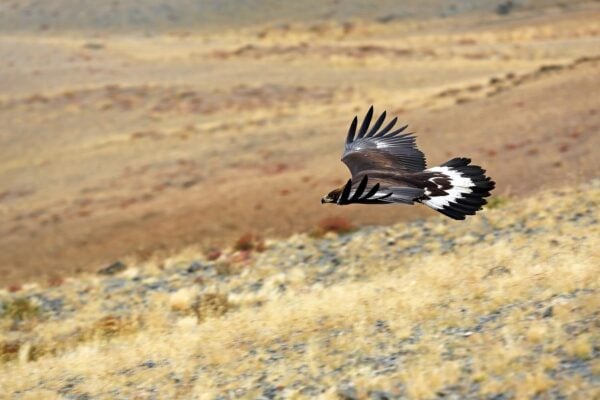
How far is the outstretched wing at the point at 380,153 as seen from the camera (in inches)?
497

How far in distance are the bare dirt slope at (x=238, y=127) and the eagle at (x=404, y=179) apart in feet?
33.7

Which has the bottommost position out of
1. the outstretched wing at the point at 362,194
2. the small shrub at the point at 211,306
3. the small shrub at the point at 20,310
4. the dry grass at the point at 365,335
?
the small shrub at the point at 20,310

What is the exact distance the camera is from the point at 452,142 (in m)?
30.6

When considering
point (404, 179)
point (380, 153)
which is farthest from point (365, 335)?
point (380, 153)

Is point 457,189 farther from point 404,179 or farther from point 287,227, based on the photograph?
point 287,227

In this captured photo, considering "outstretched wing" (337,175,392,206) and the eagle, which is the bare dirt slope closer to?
the eagle

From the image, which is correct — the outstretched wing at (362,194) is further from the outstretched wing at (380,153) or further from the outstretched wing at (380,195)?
the outstretched wing at (380,153)

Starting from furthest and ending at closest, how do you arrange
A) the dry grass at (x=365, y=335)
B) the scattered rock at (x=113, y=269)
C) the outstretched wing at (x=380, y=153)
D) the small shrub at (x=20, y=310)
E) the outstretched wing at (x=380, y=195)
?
the scattered rock at (x=113, y=269) < the small shrub at (x=20, y=310) < the outstretched wing at (x=380, y=153) < the outstretched wing at (x=380, y=195) < the dry grass at (x=365, y=335)

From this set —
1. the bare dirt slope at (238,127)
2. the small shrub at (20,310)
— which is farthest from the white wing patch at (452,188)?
the bare dirt slope at (238,127)

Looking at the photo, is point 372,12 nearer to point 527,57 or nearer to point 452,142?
point 527,57

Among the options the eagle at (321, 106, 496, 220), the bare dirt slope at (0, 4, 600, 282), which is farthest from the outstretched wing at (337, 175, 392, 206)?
the bare dirt slope at (0, 4, 600, 282)

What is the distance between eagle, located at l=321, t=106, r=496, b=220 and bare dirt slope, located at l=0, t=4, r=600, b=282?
33.7 feet

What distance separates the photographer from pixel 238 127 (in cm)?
3750

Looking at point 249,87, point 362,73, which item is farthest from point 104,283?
point 362,73
